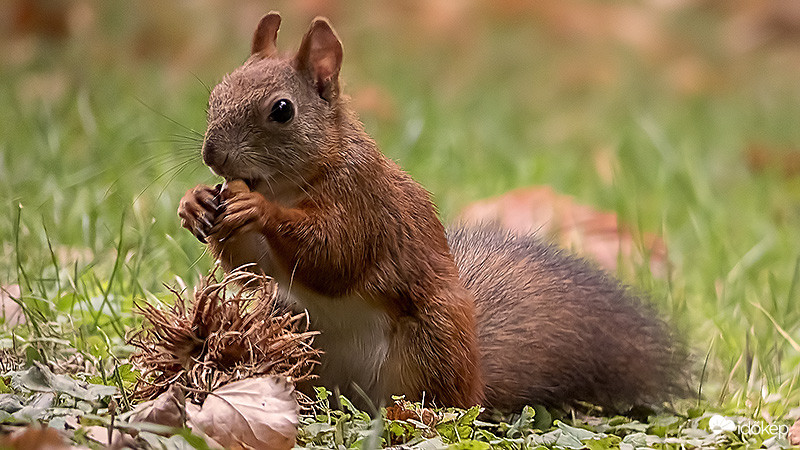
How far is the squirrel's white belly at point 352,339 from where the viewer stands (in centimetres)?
231

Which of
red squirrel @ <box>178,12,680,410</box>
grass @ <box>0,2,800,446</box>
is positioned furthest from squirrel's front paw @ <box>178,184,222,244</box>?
grass @ <box>0,2,800,446</box>

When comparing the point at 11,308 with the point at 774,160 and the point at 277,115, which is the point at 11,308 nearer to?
the point at 277,115

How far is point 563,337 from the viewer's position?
258 centimetres

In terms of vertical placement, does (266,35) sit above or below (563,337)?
above

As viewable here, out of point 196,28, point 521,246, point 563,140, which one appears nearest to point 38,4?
point 196,28

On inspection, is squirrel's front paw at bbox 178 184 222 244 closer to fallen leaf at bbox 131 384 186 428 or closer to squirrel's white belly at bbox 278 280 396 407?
squirrel's white belly at bbox 278 280 396 407

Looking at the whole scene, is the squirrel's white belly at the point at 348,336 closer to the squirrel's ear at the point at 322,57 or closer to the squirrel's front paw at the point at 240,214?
the squirrel's front paw at the point at 240,214

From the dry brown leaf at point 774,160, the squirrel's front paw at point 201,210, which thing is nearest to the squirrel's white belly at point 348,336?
the squirrel's front paw at point 201,210

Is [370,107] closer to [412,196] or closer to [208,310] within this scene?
[412,196]

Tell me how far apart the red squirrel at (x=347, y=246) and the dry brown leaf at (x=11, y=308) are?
66cm

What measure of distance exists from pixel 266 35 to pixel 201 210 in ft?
1.51

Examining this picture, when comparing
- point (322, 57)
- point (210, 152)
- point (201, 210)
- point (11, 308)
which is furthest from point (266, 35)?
point (11, 308)

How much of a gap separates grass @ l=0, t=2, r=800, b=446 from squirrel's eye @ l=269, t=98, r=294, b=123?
0.28 metres

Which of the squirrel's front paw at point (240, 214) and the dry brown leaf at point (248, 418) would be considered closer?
the dry brown leaf at point (248, 418)
